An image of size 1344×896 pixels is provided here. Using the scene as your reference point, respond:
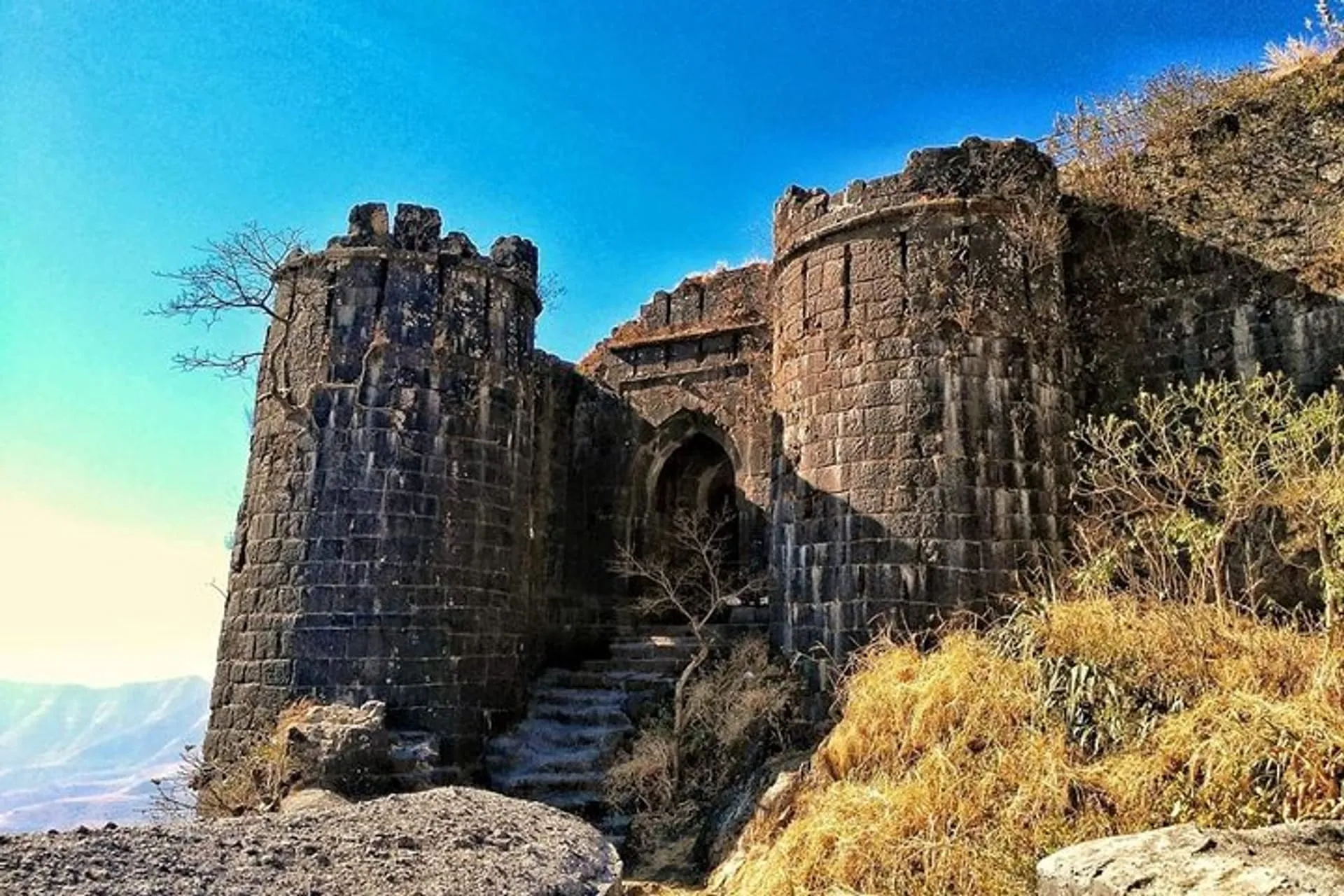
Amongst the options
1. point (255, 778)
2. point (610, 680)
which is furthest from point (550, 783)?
point (255, 778)

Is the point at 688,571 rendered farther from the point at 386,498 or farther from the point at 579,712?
the point at 386,498

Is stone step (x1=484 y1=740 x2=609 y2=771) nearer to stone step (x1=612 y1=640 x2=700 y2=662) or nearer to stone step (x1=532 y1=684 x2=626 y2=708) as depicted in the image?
stone step (x1=532 y1=684 x2=626 y2=708)

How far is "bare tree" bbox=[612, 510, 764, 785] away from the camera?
44.7 ft

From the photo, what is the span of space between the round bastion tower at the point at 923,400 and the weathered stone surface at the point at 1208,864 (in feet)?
16.1

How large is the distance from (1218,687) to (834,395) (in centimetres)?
502

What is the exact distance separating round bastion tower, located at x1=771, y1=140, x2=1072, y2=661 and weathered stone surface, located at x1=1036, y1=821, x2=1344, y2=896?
16.1ft

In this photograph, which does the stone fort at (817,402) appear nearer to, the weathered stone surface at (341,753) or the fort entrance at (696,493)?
the weathered stone surface at (341,753)

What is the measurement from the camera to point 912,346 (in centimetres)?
1027

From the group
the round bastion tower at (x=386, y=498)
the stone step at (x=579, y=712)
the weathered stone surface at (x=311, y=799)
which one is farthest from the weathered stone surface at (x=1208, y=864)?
the round bastion tower at (x=386, y=498)

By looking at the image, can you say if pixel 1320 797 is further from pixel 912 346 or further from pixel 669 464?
pixel 669 464

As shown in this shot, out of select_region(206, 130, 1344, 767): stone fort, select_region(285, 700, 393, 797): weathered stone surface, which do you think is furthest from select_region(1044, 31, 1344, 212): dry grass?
select_region(285, 700, 393, 797): weathered stone surface

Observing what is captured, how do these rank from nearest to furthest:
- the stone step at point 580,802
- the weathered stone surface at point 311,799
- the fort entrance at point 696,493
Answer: the weathered stone surface at point 311,799 → the stone step at point 580,802 → the fort entrance at point 696,493

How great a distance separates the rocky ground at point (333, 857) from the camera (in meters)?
5.02

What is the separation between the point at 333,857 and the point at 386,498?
5.62m
